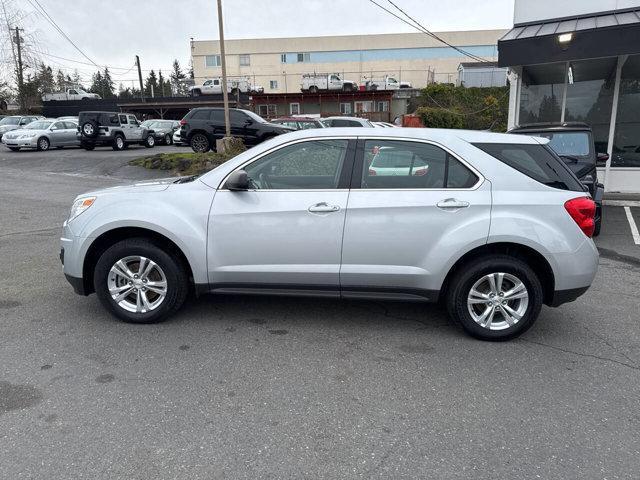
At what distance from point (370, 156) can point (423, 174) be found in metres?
0.47

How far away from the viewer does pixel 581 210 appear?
3979mm

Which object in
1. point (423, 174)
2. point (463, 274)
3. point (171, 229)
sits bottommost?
point (463, 274)

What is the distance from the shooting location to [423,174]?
416 cm

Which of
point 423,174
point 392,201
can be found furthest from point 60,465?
point 423,174

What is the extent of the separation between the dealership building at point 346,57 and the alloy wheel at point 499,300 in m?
54.6

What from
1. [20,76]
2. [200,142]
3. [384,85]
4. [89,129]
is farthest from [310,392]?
[20,76]

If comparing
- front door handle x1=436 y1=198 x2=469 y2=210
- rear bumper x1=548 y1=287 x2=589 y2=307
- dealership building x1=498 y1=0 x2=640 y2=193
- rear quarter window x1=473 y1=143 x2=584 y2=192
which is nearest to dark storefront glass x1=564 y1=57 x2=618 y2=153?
dealership building x1=498 y1=0 x2=640 y2=193

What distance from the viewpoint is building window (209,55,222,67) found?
5684 cm

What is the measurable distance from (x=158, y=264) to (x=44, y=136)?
75.7 ft

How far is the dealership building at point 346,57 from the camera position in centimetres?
5609

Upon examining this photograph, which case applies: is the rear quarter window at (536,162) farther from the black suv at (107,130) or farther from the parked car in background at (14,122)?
the parked car in background at (14,122)

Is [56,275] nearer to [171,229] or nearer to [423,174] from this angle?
[171,229]

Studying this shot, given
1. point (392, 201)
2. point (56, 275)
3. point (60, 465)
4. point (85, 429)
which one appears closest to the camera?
point (60, 465)

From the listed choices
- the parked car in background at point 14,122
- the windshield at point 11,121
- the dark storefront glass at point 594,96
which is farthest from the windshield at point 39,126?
the dark storefront glass at point 594,96
